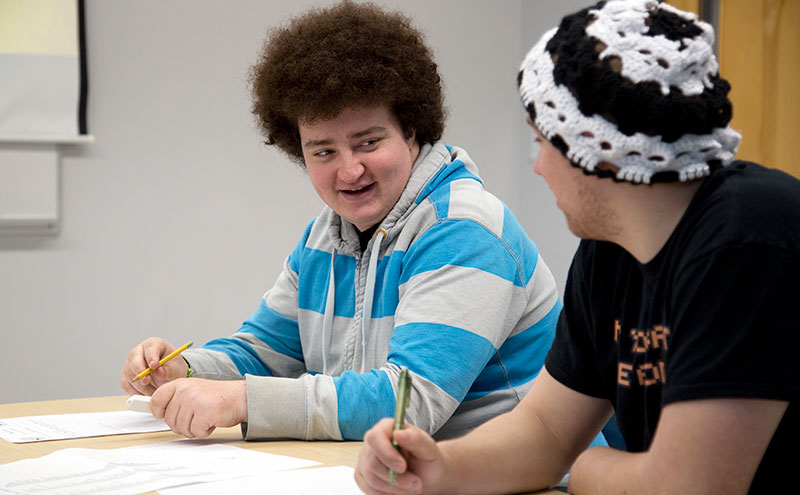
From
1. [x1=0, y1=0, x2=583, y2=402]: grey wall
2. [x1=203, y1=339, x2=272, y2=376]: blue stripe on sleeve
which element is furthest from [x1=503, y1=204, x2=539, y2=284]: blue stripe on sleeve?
[x1=0, y1=0, x2=583, y2=402]: grey wall

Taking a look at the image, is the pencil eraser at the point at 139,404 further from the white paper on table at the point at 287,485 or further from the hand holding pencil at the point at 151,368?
the white paper on table at the point at 287,485

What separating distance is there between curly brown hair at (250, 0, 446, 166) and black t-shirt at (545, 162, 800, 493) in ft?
2.48

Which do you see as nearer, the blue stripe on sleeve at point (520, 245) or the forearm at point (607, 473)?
the forearm at point (607, 473)

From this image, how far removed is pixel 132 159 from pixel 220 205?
37cm

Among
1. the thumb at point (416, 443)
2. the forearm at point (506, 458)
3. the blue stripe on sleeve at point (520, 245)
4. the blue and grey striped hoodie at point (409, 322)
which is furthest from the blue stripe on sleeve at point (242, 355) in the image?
the thumb at point (416, 443)

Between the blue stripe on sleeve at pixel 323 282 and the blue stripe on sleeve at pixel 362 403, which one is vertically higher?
the blue stripe on sleeve at pixel 323 282

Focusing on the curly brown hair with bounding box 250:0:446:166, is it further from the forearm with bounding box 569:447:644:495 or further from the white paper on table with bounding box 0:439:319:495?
the forearm with bounding box 569:447:644:495

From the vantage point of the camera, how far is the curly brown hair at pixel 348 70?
1.57 meters

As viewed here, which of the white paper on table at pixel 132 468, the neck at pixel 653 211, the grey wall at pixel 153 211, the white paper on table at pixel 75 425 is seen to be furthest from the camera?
the grey wall at pixel 153 211

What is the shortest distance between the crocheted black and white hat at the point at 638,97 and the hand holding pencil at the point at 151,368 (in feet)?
3.16

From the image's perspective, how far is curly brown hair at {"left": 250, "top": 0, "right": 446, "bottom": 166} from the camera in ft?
5.15

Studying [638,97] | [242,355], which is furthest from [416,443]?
[242,355]

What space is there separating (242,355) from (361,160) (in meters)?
0.49

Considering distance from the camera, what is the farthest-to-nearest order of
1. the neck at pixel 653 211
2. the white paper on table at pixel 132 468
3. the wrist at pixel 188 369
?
1. the wrist at pixel 188 369
2. the white paper on table at pixel 132 468
3. the neck at pixel 653 211
